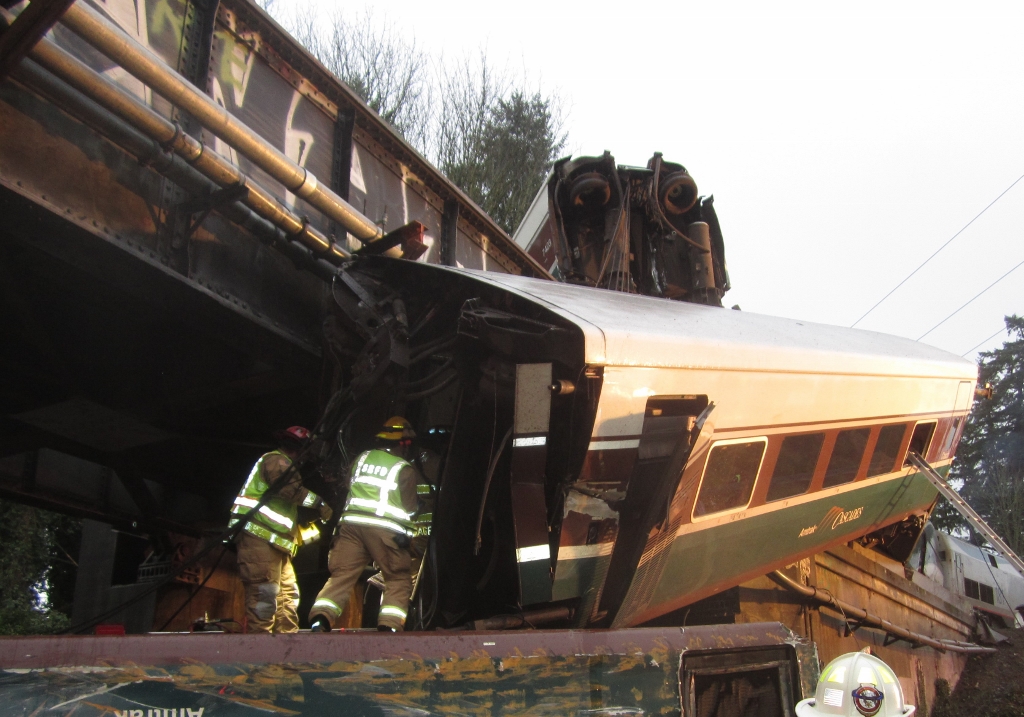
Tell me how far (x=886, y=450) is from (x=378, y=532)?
4.39m

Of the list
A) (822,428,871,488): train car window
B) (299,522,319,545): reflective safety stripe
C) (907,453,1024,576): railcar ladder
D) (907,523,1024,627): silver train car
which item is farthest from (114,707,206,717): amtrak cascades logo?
(907,523,1024,627): silver train car

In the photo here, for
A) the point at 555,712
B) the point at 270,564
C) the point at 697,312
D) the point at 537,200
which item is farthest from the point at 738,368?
the point at 537,200

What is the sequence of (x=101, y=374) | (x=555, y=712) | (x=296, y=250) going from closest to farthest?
1. (x=555, y=712)
2. (x=296, y=250)
3. (x=101, y=374)

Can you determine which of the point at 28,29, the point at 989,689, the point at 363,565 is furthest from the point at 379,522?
the point at 989,689

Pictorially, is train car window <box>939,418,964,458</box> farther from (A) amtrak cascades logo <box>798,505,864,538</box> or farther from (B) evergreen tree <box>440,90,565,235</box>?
(B) evergreen tree <box>440,90,565,235</box>

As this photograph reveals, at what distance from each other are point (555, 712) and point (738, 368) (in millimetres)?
2522

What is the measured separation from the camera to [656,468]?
4180 millimetres

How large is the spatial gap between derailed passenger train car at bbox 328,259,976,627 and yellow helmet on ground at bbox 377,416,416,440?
27cm

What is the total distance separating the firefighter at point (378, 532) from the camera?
4.98 m

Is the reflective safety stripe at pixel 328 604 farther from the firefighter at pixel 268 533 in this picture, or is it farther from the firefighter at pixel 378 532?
the firefighter at pixel 268 533

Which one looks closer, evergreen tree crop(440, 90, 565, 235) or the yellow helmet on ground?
the yellow helmet on ground

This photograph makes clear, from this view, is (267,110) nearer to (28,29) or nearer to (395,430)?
(28,29)

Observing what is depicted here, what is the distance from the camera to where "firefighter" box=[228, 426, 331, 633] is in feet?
18.2

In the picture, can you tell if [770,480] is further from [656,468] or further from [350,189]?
[350,189]
